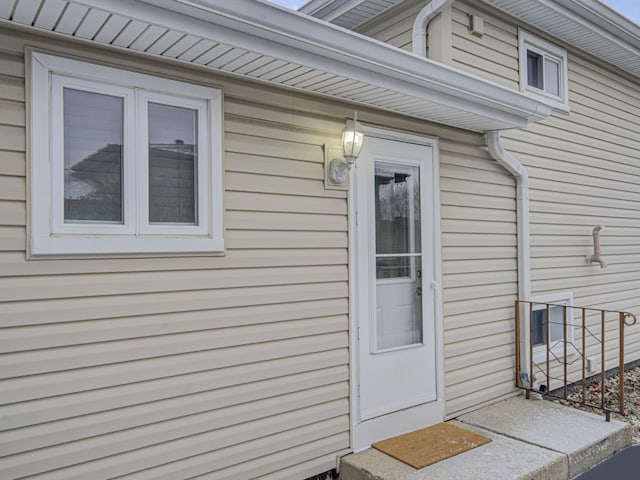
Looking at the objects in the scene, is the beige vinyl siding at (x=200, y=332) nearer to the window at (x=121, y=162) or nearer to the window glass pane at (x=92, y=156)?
the window at (x=121, y=162)

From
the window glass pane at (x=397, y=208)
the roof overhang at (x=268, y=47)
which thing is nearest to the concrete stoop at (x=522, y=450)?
the window glass pane at (x=397, y=208)

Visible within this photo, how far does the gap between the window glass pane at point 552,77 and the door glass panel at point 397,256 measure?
2301 millimetres

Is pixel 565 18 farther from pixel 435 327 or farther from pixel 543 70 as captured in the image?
pixel 435 327

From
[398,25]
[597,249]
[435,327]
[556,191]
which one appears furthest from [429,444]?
[398,25]

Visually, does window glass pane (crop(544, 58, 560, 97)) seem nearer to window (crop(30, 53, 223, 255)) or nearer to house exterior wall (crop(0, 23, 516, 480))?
house exterior wall (crop(0, 23, 516, 480))

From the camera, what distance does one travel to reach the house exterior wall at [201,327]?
7.28 ft

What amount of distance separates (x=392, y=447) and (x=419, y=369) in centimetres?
64

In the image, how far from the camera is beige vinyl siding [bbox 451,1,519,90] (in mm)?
4301

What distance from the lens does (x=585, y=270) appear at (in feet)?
18.0

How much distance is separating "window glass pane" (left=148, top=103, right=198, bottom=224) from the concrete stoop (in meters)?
1.90

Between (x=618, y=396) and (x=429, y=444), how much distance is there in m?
2.73

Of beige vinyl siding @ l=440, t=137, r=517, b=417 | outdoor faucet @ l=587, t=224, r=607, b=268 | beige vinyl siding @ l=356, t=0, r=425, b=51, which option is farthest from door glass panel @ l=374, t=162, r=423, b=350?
Result: outdoor faucet @ l=587, t=224, r=607, b=268

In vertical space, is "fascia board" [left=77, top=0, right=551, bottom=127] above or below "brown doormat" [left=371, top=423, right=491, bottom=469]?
above

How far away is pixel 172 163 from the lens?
2646mm
